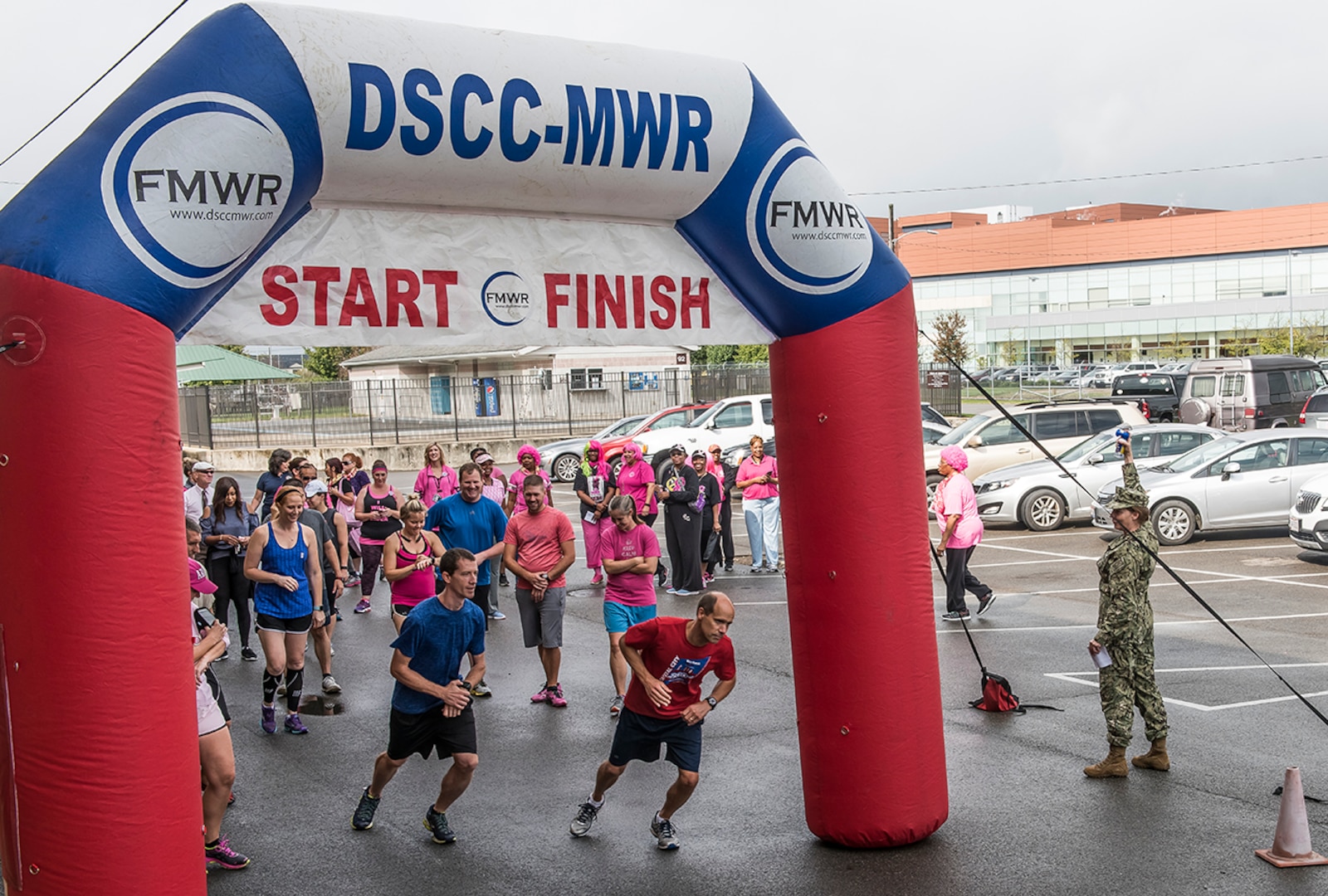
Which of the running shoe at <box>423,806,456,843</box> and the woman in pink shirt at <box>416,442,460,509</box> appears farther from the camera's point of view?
the woman in pink shirt at <box>416,442,460,509</box>

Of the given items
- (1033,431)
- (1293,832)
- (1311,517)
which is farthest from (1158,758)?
(1033,431)

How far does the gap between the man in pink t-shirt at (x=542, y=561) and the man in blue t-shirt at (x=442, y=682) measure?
8.86ft

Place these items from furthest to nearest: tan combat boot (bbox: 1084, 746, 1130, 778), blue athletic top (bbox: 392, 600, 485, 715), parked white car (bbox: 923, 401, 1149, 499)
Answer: parked white car (bbox: 923, 401, 1149, 499), tan combat boot (bbox: 1084, 746, 1130, 778), blue athletic top (bbox: 392, 600, 485, 715)

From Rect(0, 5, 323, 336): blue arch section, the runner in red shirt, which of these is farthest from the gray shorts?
Rect(0, 5, 323, 336): blue arch section

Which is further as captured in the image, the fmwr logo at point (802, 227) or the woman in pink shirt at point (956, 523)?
the woman in pink shirt at point (956, 523)

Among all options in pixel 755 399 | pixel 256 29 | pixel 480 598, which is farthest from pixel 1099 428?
pixel 256 29

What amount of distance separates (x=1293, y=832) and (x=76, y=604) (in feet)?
19.1

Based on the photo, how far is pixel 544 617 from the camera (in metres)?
9.45

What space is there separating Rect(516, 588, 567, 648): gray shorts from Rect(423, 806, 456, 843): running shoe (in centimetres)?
275

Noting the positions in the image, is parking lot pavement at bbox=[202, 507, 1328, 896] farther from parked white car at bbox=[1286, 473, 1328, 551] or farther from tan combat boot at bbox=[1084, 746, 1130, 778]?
parked white car at bbox=[1286, 473, 1328, 551]

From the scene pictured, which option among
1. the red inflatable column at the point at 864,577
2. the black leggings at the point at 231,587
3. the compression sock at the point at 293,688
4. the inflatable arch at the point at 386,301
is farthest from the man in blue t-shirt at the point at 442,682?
the black leggings at the point at 231,587

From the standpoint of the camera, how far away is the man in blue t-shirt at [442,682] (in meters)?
6.52

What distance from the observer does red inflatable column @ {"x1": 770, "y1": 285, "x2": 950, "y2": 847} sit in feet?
20.7

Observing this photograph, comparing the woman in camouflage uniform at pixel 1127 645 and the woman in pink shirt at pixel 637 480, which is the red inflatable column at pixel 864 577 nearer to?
the woman in camouflage uniform at pixel 1127 645
